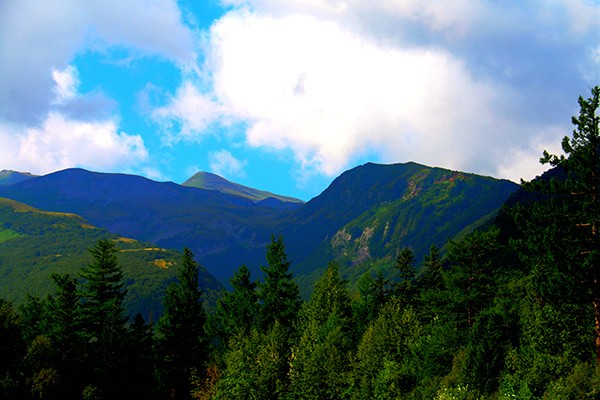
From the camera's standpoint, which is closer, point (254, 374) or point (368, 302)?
point (254, 374)

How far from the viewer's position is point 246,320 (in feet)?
Answer: 246

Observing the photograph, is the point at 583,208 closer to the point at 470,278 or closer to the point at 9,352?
the point at 470,278

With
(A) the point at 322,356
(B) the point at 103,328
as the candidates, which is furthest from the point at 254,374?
(B) the point at 103,328

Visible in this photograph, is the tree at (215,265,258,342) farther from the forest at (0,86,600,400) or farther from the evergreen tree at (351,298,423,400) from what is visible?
the evergreen tree at (351,298,423,400)

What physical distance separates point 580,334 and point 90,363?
2150 inches

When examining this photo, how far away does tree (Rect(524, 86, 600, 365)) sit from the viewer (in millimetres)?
30250

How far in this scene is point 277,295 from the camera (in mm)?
73562

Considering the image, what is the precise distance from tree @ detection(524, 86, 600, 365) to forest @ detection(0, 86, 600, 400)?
0.28 feet

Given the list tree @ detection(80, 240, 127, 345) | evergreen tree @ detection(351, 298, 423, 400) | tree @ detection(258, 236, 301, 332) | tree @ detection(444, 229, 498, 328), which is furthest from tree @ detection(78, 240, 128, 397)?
tree @ detection(444, 229, 498, 328)

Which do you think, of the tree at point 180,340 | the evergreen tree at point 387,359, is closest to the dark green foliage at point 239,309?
the tree at point 180,340

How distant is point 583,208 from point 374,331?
29017mm

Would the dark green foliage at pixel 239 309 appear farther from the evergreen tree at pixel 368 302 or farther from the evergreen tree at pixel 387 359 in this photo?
the evergreen tree at pixel 387 359

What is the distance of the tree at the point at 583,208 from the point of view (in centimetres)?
3025

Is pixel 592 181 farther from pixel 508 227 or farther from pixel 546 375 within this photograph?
pixel 508 227
